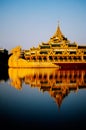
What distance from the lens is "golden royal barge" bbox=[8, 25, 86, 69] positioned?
43.8 metres

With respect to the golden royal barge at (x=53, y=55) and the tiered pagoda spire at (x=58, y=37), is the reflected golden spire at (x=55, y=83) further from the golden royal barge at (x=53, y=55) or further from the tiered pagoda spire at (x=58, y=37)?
the tiered pagoda spire at (x=58, y=37)

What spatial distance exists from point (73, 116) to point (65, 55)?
4032 centimetres

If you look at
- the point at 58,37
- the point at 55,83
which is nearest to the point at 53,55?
the point at 58,37

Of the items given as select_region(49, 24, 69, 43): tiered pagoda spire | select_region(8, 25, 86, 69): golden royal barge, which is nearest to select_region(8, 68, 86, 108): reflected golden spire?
select_region(8, 25, 86, 69): golden royal barge

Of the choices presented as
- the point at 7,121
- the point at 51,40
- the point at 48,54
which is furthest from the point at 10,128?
the point at 51,40

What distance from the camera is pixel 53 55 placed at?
47.0m

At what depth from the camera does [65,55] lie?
47.2 meters

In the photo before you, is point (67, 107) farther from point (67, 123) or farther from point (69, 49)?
point (69, 49)

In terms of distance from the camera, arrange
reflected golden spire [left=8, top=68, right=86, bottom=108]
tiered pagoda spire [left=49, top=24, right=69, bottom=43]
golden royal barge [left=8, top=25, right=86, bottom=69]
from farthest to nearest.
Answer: tiered pagoda spire [left=49, top=24, right=69, bottom=43] → golden royal barge [left=8, top=25, right=86, bottom=69] → reflected golden spire [left=8, top=68, right=86, bottom=108]

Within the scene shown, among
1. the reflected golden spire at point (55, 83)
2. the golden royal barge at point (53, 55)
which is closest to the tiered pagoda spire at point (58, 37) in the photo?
the golden royal barge at point (53, 55)

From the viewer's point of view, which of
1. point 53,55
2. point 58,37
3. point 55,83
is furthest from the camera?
point 58,37

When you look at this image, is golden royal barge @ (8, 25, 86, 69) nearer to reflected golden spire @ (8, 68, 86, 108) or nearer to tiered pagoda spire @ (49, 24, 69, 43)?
tiered pagoda spire @ (49, 24, 69, 43)

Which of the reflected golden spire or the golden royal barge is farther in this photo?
the golden royal barge

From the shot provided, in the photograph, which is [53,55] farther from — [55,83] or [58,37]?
[55,83]
